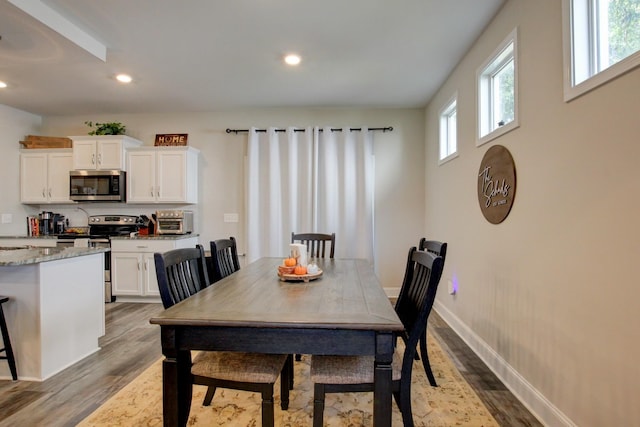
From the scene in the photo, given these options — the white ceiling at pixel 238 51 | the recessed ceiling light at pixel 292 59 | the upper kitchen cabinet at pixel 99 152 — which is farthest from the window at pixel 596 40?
the upper kitchen cabinet at pixel 99 152

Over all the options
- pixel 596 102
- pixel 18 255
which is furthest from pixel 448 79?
pixel 18 255

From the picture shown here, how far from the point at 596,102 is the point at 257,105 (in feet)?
12.3

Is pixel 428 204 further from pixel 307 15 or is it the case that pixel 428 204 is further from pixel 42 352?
pixel 42 352

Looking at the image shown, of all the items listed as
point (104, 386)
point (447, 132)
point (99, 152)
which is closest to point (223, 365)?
point (104, 386)

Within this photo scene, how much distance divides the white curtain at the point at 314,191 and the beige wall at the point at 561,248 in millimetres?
1838

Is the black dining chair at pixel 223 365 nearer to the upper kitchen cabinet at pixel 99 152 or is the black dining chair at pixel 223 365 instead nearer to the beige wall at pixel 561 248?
the beige wall at pixel 561 248

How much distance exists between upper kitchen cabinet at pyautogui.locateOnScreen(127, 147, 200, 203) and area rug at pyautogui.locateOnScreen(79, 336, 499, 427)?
264cm

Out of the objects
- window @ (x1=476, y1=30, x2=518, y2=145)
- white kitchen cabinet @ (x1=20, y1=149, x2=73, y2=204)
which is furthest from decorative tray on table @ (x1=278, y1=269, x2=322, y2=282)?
white kitchen cabinet @ (x1=20, y1=149, x2=73, y2=204)

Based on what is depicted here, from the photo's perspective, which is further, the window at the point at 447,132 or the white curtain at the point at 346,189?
the white curtain at the point at 346,189

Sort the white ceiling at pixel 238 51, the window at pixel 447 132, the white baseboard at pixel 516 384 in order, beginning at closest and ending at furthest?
1. the white baseboard at pixel 516 384
2. the white ceiling at pixel 238 51
3. the window at pixel 447 132

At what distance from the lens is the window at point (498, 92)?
2239 millimetres

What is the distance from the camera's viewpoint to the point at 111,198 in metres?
4.31

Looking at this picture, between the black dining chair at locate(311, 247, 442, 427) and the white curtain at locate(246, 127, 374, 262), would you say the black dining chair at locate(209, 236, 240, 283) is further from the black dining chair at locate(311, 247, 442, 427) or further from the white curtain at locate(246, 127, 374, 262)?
the white curtain at locate(246, 127, 374, 262)

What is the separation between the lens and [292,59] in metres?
3.08
